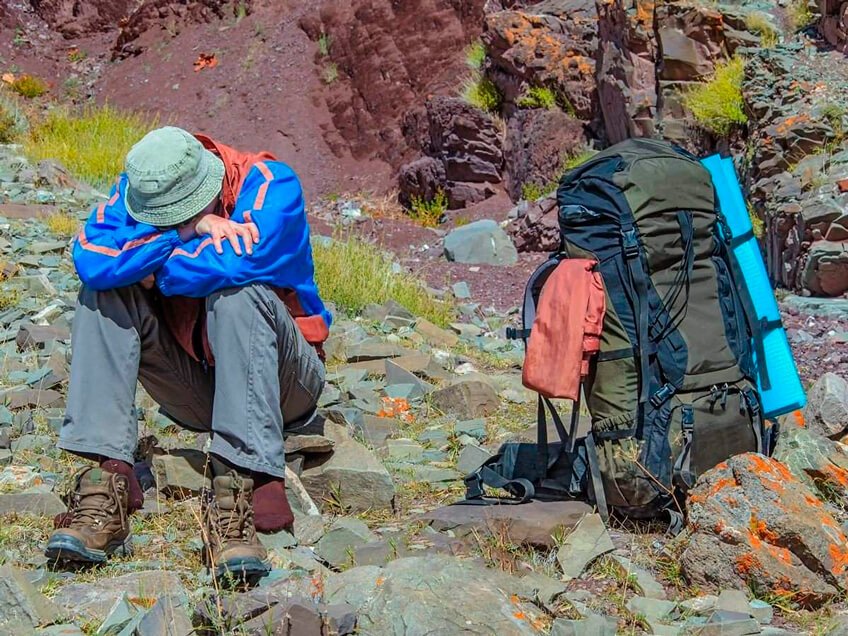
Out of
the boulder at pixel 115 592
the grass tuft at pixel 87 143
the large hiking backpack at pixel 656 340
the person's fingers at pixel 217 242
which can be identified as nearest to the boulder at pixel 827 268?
the large hiking backpack at pixel 656 340

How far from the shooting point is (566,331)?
2.92 metres

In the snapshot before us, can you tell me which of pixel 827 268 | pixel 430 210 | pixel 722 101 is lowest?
pixel 430 210

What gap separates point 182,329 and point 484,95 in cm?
1052

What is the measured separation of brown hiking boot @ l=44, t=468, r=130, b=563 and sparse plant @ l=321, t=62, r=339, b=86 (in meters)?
14.6

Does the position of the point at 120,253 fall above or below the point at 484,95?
above

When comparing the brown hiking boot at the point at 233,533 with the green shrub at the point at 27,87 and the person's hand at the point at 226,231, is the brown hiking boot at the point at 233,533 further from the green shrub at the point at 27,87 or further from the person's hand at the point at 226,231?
the green shrub at the point at 27,87

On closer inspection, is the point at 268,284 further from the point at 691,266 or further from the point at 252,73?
the point at 252,73

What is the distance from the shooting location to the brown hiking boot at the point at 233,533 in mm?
2459

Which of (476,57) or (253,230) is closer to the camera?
(253,230)

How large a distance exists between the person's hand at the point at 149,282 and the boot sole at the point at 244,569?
0.74 metres

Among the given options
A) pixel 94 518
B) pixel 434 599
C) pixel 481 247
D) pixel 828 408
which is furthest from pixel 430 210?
pixel 434 599

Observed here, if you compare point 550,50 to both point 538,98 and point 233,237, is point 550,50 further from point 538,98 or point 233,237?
point 233,237

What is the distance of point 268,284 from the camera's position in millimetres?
2777

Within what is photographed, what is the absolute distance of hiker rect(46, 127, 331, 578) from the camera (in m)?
2.61
